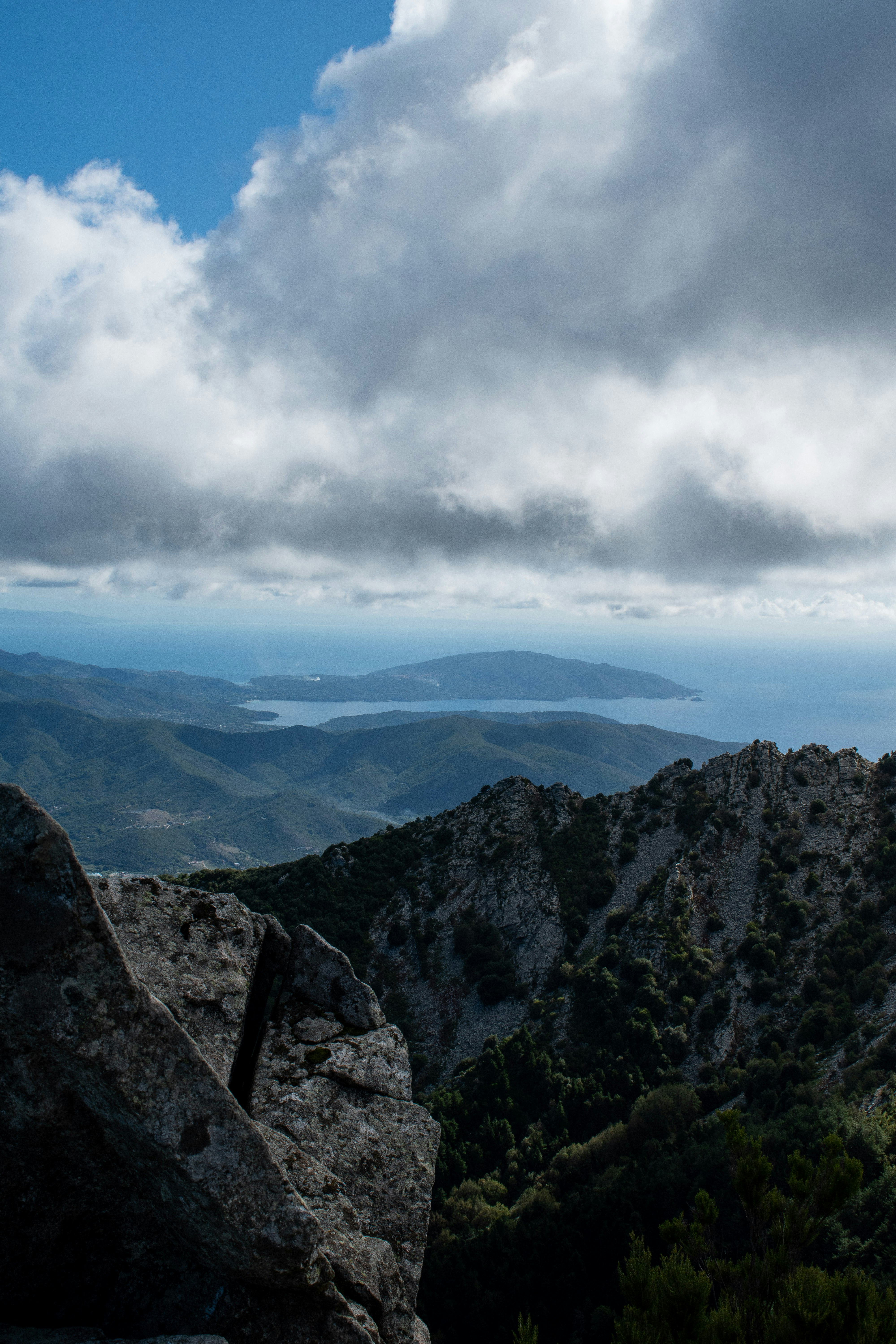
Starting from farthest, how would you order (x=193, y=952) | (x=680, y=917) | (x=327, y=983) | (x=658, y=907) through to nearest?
(x=658, y=907) → (x=680, y=917) → (x=327, y=983) → (x=193, y=952)

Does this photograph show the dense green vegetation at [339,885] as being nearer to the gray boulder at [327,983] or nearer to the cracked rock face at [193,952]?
Result: the gray boulder at [327,983]

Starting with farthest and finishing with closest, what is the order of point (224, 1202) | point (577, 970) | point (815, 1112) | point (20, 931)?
point (577, 970) < point (815, 1112) < point (224, 1202) < point (20, 931)

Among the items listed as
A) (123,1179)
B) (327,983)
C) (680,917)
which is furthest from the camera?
(680,917)

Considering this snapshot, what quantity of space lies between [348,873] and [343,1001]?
67.0 meters

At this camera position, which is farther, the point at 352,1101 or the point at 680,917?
the point at 680,917

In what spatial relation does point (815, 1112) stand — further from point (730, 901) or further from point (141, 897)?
point (141, 897)

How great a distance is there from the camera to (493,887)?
73.8m

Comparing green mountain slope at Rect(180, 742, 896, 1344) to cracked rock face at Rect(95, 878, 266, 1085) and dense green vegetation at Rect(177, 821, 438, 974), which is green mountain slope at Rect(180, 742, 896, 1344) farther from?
cracked rock face at Rect(95, 878, 266, 1085)

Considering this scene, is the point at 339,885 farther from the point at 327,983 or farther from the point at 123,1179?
the point at 123,1179

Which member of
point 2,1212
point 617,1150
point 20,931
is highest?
point 20,931

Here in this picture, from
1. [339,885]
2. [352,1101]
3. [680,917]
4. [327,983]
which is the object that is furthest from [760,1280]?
[339,885]

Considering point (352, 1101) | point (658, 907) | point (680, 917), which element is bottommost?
point (680, 917)

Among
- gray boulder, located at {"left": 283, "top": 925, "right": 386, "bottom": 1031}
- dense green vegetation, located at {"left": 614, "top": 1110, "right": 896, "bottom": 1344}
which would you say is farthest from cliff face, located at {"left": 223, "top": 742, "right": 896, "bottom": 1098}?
gray boulder, located at {"left": 283, "top": 925, "right": 386, "bottom": 1031}

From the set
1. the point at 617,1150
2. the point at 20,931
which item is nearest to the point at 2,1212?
the point at 20,931
